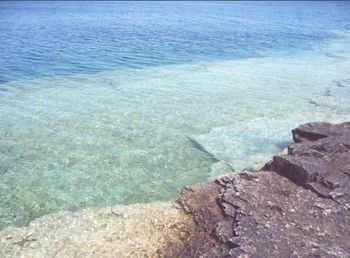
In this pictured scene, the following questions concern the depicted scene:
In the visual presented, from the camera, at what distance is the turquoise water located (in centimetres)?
936

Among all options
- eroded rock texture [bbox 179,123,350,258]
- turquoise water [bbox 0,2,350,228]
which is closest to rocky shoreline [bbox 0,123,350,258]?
eroded rock texture [bbox 179,123,350,258]

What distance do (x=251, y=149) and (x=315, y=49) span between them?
2535 centimetres

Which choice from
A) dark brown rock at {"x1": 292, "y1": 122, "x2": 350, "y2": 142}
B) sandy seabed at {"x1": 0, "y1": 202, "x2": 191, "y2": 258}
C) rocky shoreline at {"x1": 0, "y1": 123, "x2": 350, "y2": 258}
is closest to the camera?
rocky shoreline at {"x1": 0, "y1": 123, "x2": 350, "y2": 258}

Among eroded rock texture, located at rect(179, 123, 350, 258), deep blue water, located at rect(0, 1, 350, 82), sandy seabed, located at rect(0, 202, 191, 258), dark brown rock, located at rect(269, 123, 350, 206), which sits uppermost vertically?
dark brown rock, located at rect(269, 123, 350, 206)

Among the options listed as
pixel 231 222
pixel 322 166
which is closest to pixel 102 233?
pixel 231 222

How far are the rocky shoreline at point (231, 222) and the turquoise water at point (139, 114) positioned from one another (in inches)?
31.2

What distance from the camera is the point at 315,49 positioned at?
1307 inches

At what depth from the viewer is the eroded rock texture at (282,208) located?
5.71 metres

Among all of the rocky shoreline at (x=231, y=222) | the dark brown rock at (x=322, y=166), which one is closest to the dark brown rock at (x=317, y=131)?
the dark brown rock at (x=322, y=166)

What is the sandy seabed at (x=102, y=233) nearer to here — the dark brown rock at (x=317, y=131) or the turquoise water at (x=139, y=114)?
the turquoise water at (x=139, y=114)

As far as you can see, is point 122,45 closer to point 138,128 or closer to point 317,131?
point 138,128

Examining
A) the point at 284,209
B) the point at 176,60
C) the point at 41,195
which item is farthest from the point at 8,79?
the point at 284,209

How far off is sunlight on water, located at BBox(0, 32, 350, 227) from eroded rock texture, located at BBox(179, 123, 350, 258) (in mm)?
1801

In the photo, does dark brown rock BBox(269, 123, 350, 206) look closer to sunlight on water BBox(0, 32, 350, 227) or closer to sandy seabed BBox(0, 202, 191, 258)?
sunlight on water BBox(0, 32, 350, 227)
